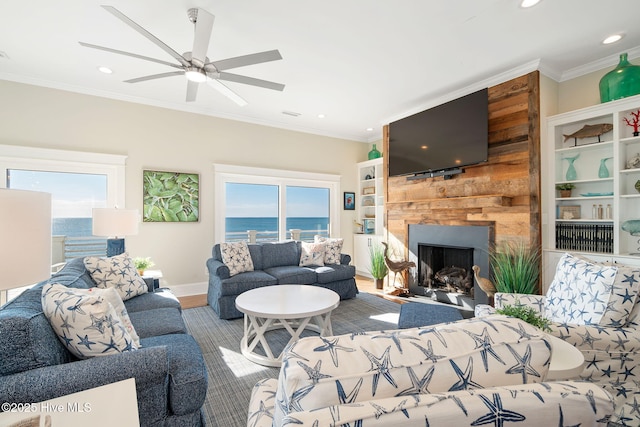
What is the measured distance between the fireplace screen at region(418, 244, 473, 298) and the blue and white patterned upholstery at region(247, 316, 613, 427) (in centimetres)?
337

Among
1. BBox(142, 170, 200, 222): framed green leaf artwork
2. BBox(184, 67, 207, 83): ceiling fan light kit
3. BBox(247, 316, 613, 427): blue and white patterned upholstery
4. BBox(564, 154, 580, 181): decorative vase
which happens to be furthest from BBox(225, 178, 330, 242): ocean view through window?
BBox(247, 316, 613, 427): blue and white patterned upholstery

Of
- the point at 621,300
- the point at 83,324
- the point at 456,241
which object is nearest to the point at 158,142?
the point at 83,324

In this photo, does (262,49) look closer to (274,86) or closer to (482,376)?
(274,86)

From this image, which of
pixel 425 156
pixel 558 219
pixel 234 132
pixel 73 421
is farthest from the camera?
pixel 234 132

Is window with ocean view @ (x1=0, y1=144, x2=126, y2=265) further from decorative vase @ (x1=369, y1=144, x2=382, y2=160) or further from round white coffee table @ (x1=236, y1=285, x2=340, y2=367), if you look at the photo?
decorative vase @ (x1=369, y1=144, x2=382, y2=160)

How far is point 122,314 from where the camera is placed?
1.62 metres

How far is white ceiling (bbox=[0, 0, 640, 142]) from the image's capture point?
228 cm

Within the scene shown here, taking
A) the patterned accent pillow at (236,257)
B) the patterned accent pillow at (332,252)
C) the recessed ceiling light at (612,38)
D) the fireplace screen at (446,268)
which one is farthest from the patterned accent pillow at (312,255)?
the recessed ceiling light at (612,38)

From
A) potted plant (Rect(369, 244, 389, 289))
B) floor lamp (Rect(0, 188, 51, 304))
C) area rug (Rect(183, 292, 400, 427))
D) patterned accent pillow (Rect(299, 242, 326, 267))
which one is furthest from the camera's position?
potted plant (Rect(369, 244, 389, 289))

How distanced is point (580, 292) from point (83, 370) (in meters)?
2.72

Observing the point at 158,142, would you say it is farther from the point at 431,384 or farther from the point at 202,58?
the point at 431,384

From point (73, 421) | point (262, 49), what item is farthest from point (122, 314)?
point (262, 49)

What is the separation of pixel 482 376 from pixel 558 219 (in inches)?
134

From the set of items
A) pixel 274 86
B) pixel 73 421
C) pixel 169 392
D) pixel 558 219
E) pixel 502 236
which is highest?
pixel 274 86
